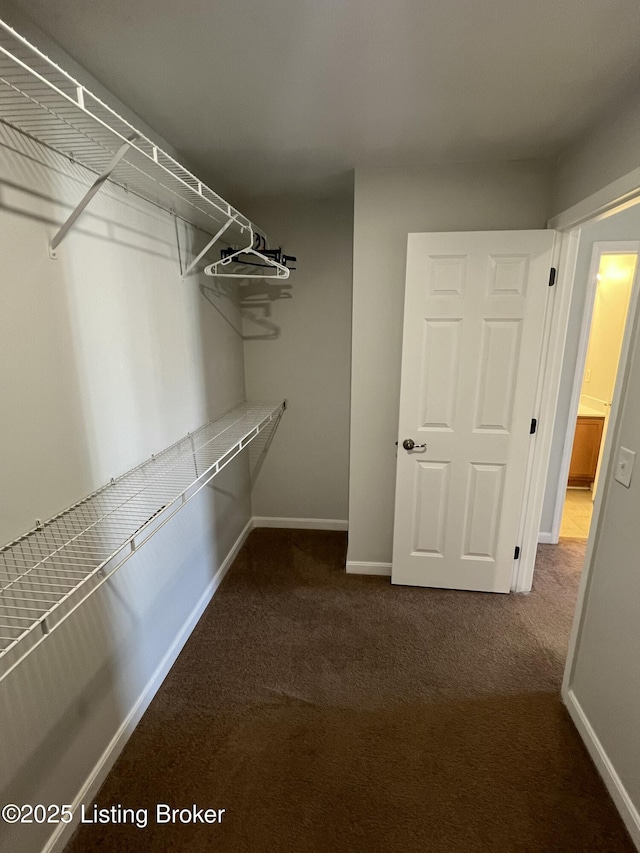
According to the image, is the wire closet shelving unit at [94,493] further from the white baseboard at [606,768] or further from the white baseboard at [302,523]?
the white baseboard at [606,768]

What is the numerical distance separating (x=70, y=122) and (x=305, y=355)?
79.2 inches

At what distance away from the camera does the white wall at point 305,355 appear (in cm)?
277

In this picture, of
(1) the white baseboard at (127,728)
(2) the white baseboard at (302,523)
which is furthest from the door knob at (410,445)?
(1) the white baseboard at (127,728)

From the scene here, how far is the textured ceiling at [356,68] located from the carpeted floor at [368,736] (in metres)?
2.36

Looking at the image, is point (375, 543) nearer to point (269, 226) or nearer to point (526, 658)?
point (526, 658)

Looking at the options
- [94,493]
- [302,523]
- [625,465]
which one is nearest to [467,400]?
[625,465]

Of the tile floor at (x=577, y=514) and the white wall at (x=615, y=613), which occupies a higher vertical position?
the white wall at (x=615, y=613)

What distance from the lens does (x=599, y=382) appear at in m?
4.15

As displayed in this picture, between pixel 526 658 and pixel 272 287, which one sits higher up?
pixel 272 287

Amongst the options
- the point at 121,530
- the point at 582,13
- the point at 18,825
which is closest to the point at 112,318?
the point at 121,530

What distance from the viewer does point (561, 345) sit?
222 centimetres

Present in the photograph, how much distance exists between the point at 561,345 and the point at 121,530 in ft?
7.33

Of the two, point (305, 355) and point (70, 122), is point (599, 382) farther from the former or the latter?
point (70, 122)

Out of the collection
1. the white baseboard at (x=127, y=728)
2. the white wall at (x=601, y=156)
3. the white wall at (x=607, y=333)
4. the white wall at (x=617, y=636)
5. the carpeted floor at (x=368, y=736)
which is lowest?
the carpeted floor at (x=368, y=736)
